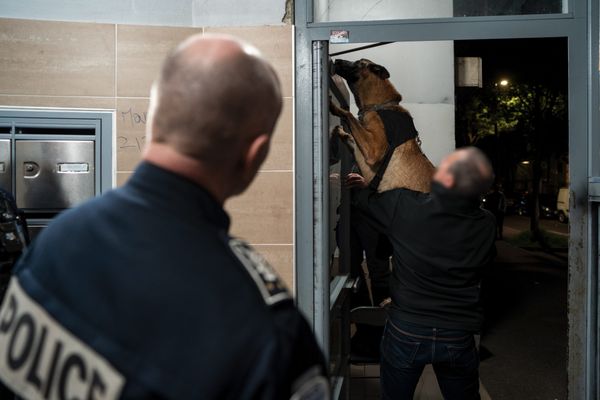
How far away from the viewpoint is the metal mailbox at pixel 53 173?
11.2 feet

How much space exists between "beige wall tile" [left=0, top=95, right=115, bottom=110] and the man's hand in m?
1.74

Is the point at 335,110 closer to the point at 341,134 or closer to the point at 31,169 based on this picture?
the point at 341,134

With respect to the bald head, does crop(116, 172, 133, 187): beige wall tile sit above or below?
above

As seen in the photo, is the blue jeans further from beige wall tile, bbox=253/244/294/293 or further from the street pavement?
beige wall tile, bbox=253/244/294/293

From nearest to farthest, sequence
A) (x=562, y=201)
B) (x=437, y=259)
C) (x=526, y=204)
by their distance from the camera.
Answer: (x=437, y=259)
(x=562, y=201)
(x=526, y=204)

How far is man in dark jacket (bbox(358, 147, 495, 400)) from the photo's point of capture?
3.30 metres

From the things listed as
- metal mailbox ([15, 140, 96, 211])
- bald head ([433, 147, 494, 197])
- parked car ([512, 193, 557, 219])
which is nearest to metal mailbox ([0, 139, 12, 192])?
metal mailbox ([15, 140, 96, 211])

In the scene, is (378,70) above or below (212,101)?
above

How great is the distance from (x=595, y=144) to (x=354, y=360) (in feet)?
10.0

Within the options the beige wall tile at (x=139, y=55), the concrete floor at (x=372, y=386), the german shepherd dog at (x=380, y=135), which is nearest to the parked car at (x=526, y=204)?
the concrete floor at (x=372, y=386)

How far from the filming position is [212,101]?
1.15 metres

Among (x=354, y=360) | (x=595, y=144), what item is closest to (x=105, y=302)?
(x=595, y=144)

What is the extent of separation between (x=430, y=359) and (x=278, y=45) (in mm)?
2157

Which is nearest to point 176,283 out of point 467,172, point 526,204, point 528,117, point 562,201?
point 467,172
